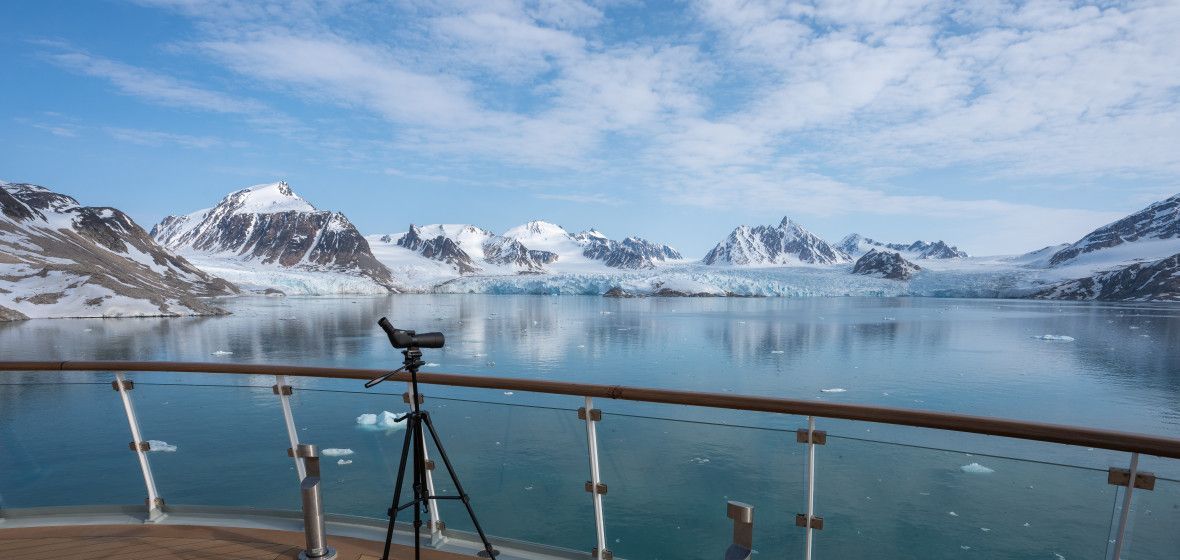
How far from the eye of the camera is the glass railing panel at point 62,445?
3.81 m

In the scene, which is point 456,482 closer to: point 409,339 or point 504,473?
point 409,339

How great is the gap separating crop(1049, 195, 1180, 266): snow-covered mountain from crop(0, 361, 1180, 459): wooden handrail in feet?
468

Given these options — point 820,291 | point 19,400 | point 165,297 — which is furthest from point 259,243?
point 19,400

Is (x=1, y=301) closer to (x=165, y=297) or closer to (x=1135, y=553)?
(x=165, y=297)

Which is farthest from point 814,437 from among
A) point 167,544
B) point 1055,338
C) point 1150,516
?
point 1055,338

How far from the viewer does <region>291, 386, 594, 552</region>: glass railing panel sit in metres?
3.35

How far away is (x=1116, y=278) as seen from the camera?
9288cm

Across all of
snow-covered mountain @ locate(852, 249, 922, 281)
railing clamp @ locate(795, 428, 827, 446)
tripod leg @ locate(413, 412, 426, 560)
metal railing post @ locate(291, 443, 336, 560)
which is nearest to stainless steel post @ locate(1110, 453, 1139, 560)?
railing clamp @ locate(795, 428, 827, 446)

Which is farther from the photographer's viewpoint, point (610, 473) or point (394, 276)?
point (394, 276)

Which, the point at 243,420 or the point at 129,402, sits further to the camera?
the point at 243,420

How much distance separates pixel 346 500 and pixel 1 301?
57.7 m

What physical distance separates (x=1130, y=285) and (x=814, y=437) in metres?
119

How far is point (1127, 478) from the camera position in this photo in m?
2.26

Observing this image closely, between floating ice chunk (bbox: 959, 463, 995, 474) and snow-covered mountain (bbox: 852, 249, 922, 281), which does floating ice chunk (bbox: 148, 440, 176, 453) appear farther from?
snow-covered mountain (bbox: 852, 249, 922, 281)
